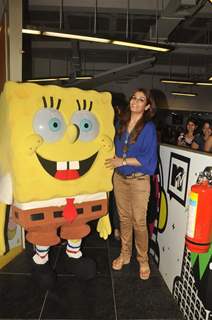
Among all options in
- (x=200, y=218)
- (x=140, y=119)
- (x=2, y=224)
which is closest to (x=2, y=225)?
(x=2, y=224)

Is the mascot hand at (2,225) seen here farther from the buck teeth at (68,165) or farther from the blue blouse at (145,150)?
the blue blouse at (145,150)

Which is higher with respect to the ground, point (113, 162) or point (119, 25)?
point (119, 25)

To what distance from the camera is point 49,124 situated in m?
2.02

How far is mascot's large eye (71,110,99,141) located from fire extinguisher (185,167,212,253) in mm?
843

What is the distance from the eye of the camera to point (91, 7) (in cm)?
538

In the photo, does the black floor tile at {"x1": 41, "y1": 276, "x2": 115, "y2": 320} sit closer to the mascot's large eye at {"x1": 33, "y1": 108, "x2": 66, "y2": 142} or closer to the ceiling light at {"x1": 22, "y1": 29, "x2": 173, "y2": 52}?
the mascot's large eye at {"x1": 33, "y1": 108, "x2": 66, "y2": 142}

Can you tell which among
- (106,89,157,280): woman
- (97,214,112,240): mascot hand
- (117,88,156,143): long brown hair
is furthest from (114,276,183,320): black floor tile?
(117,88,156,143): long brown hair

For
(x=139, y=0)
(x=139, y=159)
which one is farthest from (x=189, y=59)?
(x=139, y=159)

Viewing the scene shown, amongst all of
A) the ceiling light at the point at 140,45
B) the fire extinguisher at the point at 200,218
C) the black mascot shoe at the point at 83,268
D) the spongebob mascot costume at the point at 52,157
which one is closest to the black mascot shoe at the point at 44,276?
the spongebob mascot costume at the point at 52,157

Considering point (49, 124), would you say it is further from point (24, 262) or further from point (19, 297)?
point (24, 262)

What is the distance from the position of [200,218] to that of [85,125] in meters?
0.99

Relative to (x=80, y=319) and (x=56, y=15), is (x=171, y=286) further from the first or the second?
(x=56, y=15)

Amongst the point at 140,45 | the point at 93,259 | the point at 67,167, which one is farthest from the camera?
the point at 140,45

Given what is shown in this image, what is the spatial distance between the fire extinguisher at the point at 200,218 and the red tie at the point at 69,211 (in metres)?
0.86
